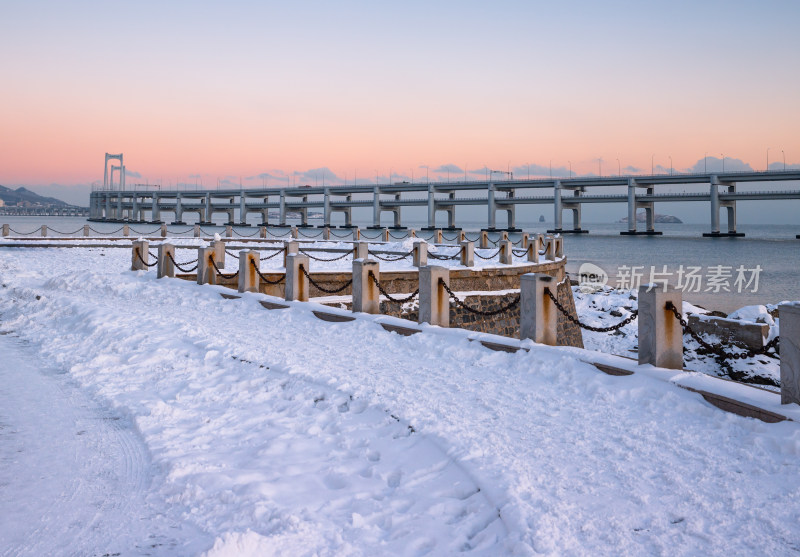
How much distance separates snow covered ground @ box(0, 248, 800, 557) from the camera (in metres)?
3.79

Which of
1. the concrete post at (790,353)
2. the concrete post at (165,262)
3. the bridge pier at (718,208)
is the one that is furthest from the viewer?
the bridge pier at (718,208)

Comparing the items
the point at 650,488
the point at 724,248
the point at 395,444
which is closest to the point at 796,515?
the point at 650,488

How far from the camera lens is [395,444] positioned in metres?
5.45

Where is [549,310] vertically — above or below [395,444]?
above

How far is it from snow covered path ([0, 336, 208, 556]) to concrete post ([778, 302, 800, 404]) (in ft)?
17.2

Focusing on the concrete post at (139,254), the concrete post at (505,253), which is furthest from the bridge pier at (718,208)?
the concrete post at (139,254)

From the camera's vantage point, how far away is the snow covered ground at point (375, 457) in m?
3.79

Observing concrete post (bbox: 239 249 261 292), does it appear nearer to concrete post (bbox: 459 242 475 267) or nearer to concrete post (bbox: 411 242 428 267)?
concrete post (bbox: 411 242 428 267)

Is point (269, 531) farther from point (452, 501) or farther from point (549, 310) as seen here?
point (549, 310)

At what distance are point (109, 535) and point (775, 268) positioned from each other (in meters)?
73.3

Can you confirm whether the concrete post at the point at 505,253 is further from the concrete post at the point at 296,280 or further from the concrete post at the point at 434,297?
the concrete post at the point at 434,297

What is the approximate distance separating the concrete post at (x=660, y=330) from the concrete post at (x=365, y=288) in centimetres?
565

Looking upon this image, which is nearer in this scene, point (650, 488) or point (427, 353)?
point (650, 488)

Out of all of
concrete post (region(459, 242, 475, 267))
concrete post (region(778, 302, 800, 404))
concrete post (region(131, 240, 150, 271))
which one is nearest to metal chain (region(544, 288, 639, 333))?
concrete post (region(778, 302, 800, 404))
